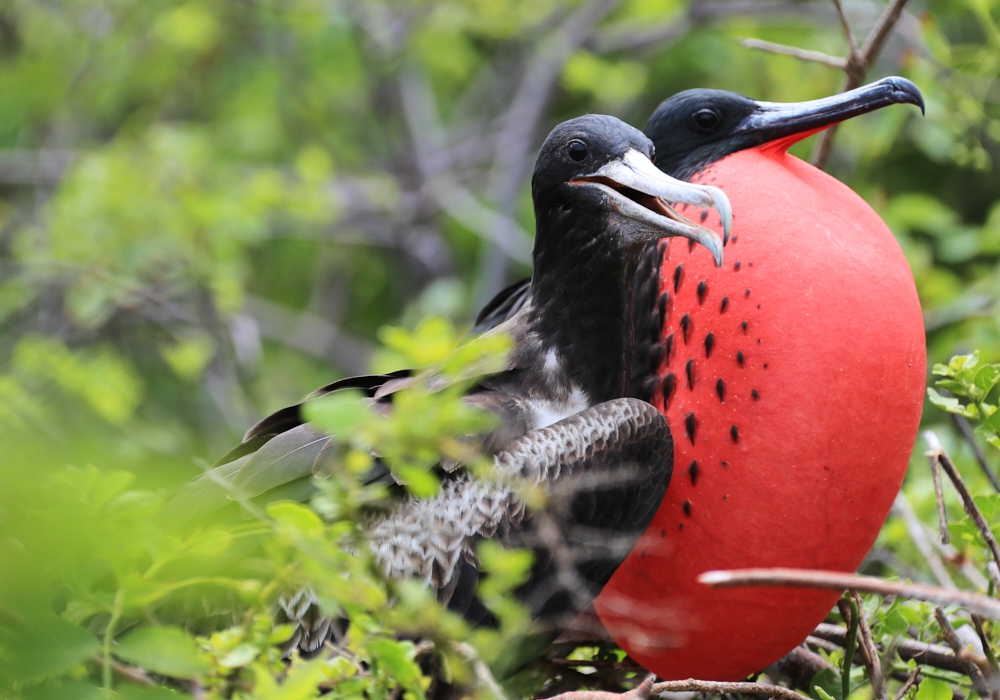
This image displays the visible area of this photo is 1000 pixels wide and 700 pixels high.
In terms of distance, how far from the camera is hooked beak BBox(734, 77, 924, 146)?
1856mm

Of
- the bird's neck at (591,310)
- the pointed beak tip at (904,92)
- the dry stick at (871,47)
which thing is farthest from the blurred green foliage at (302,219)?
the bird's neck at (591,310)

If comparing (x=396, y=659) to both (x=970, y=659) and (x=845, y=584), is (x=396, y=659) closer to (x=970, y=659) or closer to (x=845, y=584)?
(x=845, y=584)

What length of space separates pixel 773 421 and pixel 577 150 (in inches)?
23.0

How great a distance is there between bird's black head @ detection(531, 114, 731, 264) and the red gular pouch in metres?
0.10

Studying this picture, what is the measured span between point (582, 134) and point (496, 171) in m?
3.18

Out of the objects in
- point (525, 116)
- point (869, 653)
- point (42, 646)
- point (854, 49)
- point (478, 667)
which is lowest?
point (869, 653)

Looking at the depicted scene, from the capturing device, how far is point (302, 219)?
427cm

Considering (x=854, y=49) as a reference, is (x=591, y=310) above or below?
below

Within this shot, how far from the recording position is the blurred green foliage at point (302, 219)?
117 cm

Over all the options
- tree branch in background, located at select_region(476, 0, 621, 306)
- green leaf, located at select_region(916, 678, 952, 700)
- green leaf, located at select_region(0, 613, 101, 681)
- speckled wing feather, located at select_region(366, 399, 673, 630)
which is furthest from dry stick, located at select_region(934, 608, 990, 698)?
tree branch in background, located at select_region(476, 0, 621, 306)

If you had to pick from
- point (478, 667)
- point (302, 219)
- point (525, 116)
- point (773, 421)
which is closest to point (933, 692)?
point (773, 421)

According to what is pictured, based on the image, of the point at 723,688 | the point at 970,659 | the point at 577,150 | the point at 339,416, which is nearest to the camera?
the point at 339,416

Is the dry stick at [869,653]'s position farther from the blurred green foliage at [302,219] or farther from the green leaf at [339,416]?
the green leaf at [339,416]

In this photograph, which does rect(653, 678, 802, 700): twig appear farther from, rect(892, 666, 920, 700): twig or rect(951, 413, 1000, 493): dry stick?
rect(951, 413, 1000, 493): dry stick
